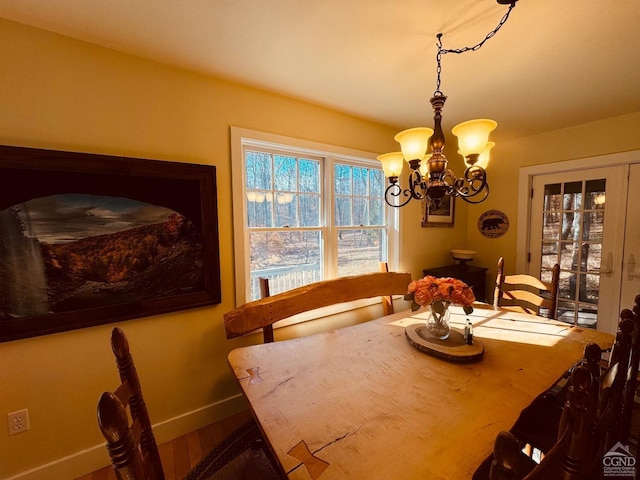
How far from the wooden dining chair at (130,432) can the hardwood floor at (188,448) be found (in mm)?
83

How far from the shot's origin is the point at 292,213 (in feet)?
7.41

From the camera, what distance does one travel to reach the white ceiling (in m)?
1.20

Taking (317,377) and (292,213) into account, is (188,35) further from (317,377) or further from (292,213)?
(317,377)

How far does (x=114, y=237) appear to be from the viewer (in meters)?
1.50

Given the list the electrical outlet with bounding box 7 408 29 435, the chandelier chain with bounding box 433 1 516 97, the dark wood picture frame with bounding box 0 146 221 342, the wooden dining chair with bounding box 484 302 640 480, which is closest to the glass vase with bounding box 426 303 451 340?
the wooden dining chair with bounding box 484 302 640 480

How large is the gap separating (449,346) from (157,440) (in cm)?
190

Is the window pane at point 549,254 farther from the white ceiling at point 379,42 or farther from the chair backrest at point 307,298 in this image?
the chair backrest at point 307,298

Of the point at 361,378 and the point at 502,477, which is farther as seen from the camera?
the point at 361,378

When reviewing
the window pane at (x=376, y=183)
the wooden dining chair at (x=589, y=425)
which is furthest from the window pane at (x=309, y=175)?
the wooden dining chair at (x=589, y=425)

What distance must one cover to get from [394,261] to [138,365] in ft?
7.75

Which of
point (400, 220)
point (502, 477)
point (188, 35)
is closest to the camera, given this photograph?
point (502, 477)

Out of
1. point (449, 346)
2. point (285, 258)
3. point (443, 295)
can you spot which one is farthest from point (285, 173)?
point (449, 346)

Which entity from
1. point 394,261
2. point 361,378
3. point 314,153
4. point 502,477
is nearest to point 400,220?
point 394,261

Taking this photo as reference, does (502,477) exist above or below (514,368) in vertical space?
above
